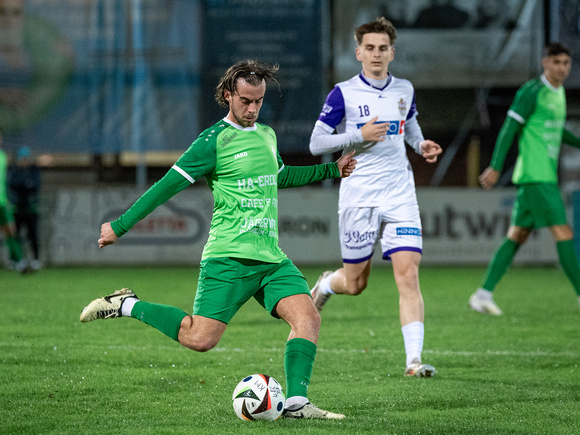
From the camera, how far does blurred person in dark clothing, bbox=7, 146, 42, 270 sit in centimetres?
1580

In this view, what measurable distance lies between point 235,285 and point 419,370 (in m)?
1.68

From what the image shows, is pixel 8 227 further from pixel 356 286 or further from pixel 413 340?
pixel 413 340

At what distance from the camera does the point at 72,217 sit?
1622 cm

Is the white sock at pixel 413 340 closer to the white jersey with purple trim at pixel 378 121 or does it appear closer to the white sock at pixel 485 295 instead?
the white jersey with purple trim at pixel 378 121

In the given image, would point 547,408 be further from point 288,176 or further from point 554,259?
point 554,259

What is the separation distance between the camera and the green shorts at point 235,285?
4.74 metres

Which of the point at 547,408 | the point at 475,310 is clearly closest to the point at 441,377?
the point at 547,408

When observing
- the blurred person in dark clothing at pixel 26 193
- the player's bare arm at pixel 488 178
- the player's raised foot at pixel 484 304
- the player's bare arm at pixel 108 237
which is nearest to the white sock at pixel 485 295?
the player's raised foot at pixel 484 304

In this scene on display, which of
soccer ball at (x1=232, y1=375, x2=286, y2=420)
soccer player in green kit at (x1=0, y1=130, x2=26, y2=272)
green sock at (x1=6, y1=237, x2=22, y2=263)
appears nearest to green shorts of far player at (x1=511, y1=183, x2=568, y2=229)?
soccer ball at (x1=232, y1=375, x2=286, y2=420)

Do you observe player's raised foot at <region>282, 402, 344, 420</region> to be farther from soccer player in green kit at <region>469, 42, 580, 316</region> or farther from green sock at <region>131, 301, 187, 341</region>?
soccer player in green kit at <region>469, 42, 580, 316</region>

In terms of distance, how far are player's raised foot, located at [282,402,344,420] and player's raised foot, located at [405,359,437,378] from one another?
1345 mm

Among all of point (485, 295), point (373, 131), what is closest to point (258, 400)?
point (373, 131)

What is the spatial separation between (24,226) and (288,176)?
39.3ft

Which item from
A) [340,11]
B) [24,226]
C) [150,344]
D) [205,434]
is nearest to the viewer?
[205,434]
